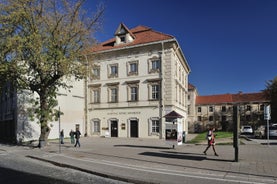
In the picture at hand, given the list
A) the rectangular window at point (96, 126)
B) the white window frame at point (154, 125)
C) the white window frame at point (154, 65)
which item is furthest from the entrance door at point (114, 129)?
the white window frame at point (154, 65)

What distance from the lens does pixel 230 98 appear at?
67.1m

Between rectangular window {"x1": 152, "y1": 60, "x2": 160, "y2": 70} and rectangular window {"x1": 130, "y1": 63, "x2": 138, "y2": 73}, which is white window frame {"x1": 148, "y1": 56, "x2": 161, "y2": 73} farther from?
rectangular window {"x1": 130, "y1": 63, "x2": 138, "y2": 73}

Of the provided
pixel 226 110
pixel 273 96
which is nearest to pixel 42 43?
pixel 273 96

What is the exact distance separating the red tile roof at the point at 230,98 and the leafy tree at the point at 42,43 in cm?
5235

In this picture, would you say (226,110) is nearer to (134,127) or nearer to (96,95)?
(134,127)

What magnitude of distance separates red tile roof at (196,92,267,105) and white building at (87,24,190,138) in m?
33.3

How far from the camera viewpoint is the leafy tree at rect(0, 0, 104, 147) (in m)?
17.7

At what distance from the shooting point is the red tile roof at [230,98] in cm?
6494

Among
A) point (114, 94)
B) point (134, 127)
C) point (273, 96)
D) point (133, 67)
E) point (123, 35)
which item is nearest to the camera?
point (134, 127)

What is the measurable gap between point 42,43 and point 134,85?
54.0 feet

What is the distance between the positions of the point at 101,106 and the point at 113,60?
6.88m

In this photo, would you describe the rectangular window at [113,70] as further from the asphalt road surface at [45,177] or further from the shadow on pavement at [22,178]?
the shadow on pavement at [22,178]

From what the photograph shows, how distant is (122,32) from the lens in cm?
3506

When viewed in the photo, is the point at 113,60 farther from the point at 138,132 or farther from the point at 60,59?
the point at 60,59
